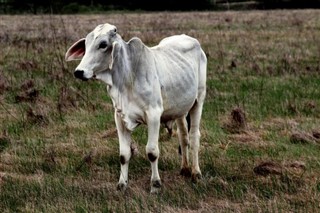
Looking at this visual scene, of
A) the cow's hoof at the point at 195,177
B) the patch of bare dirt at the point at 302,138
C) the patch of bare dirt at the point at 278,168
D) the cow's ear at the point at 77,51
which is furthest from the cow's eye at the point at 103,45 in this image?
the patch of bare dirt at the point at 302,138

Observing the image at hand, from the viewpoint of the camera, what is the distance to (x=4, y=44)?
18.8m

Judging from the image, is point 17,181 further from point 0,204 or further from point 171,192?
point 171,192

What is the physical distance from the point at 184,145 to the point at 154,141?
1087mm

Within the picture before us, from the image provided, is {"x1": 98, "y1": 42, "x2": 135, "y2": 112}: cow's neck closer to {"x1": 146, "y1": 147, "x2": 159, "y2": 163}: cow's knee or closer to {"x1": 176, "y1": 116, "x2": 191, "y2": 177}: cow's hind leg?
{"x1": 146, "y1": 147, "x2": 159, "y2": 163}: cow's knee

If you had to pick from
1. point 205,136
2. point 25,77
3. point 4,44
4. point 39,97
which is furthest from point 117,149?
point 4,44

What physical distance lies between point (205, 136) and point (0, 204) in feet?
12.1

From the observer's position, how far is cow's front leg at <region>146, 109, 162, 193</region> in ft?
20.8

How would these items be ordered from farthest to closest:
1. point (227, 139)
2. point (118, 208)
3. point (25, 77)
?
1. point (25, 77)
2. point (227, 139)
3. point (118, 208)

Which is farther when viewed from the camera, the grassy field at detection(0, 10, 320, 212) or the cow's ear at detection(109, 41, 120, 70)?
the grassy field at detection(0, 10, 320, 212)

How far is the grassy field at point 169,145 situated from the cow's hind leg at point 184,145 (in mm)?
165

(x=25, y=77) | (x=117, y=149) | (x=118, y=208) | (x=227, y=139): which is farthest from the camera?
(x=25, y=77)

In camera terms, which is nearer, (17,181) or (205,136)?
(17,181)

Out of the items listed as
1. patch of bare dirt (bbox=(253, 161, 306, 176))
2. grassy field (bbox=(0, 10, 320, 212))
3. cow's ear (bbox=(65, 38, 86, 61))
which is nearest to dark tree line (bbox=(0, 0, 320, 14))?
grassy field (bbox=(0, 10, 320, 212))

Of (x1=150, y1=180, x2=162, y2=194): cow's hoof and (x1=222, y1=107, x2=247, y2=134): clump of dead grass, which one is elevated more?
(x1=150, y1=180, x2=162, y2=194): cow's hoof
